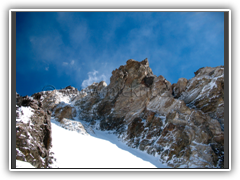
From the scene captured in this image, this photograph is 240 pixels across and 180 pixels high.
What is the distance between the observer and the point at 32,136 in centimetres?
766

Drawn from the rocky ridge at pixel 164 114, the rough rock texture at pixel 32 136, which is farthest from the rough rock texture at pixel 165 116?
the rough rock texture at pixel 32 136

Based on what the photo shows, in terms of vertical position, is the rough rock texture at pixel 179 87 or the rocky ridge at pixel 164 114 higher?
the rough rock texture at pixel 179 87

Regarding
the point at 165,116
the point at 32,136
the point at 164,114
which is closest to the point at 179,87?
the point at 164,114

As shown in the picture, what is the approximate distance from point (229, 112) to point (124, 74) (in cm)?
3011

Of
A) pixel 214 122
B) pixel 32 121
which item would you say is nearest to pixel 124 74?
pixel 214 122

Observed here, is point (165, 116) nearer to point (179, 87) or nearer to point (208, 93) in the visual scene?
point (208, 93)

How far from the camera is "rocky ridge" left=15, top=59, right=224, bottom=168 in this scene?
14164 mm

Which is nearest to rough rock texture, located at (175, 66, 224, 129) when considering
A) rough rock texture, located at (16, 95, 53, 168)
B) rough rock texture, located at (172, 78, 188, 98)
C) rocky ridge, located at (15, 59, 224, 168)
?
rocky ridge, located at (15, 59, 224, 168)

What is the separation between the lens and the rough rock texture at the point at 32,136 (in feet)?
22.4

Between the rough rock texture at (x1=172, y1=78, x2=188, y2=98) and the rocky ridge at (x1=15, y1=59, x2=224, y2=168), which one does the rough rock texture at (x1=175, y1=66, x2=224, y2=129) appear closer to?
the rocky ridge at (x1=15, y1=59, x2=224, y2=168)

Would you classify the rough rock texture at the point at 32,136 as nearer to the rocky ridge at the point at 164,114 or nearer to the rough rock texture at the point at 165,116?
the rocky ridge at the point at 164,114

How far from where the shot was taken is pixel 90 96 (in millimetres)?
40469

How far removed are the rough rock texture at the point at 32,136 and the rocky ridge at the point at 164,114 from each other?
2040 millimetres
